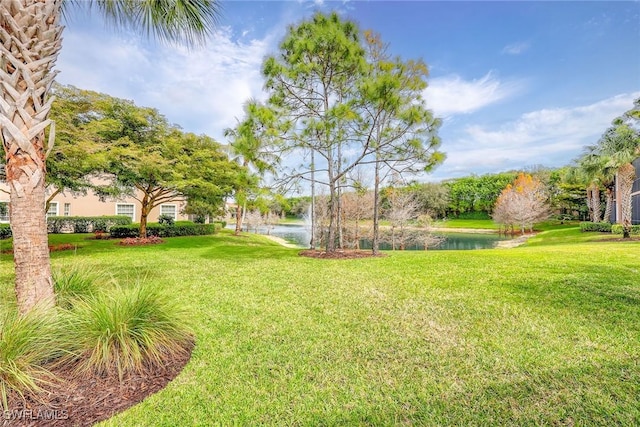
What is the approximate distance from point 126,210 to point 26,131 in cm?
2299

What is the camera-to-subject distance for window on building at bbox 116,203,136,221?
21.9 meters

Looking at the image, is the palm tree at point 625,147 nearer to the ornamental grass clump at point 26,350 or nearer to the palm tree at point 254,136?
the palm tree at point 254,136

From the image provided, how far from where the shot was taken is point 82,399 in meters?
2.20

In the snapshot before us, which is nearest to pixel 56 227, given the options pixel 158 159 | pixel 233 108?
pixel 158 159

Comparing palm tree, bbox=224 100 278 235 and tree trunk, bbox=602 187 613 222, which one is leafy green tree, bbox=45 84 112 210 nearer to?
palm tree, bbox=224 100 278 235

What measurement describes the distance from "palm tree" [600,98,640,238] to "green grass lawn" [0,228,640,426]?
10.3 metres

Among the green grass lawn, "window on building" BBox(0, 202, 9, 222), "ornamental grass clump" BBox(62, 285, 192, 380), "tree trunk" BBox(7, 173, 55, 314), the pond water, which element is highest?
"window on building" BBox(0, 202, 9, 222)

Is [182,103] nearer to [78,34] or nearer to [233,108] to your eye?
[233,108]

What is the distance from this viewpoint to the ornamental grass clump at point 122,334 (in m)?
2.47

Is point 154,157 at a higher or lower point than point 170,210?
higher

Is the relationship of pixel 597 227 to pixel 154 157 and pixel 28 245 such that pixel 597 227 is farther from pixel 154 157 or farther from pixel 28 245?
pixel 28 245

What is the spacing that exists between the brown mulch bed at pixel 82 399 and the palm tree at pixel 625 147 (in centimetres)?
1835

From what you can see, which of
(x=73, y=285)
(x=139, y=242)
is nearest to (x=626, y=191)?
(x=73, y=285)

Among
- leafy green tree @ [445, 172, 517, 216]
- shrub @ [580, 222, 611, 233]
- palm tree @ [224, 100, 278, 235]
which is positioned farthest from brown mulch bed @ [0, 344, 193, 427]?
leafy green tree @ [445, 172, 517, 216]
